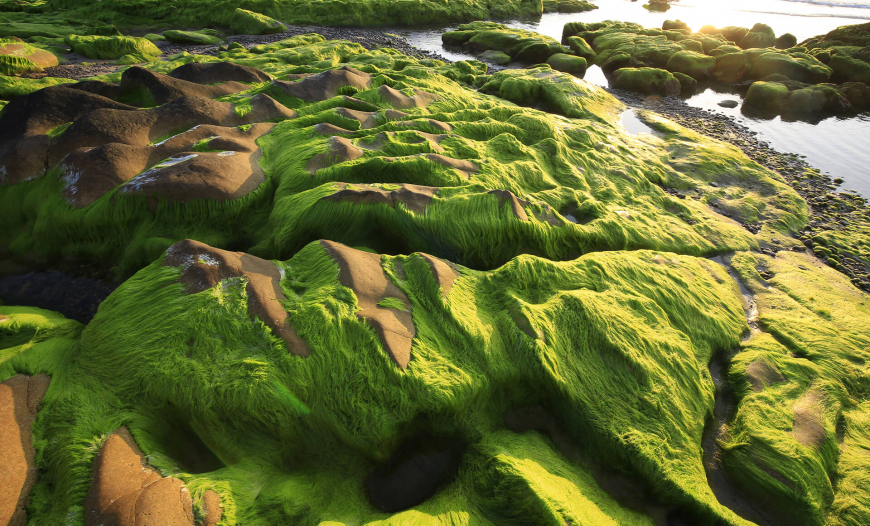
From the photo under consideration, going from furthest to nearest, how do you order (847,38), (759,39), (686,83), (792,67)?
(759,39) → (847,38) → (792,67) → (686,83)

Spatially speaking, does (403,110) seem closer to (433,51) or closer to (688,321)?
(688,321)

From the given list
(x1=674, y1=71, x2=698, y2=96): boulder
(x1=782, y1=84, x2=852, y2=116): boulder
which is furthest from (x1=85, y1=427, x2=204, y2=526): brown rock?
(x1=782, y1=84, x2=852, y2=116): boulder

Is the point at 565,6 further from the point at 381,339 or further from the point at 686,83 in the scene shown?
the point at 381,339

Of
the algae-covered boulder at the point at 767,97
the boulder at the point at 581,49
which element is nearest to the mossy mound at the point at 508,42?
the boulder at the point at 581,49

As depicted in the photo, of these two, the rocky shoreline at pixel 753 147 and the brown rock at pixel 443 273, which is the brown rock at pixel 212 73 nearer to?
the rocky shoreline at pixel 753 147

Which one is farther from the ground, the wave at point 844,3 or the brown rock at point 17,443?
the wave at point 844,3

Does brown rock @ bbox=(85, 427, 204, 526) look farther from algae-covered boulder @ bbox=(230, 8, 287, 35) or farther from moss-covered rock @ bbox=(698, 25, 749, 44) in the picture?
moss-covered rock @ bbox=(698, 25, 749, 44)

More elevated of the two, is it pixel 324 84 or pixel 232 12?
pixel 232 12

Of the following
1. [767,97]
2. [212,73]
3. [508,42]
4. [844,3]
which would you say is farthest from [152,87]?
[844,3]
